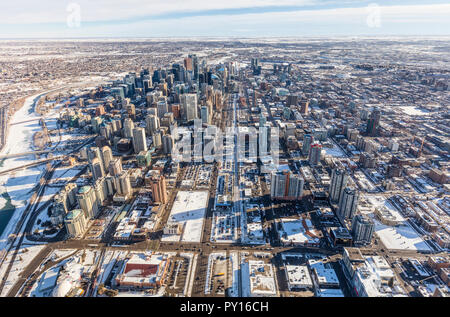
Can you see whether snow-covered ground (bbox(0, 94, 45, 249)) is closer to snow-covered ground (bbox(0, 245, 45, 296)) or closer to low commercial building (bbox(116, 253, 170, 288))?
snow-covered ground (bbox(0, 245, 45, 296))

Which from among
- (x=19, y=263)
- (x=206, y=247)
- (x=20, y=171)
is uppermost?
(x=20, y=171)

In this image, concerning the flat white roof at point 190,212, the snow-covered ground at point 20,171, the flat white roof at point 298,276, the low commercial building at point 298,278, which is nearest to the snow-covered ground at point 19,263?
the snow-covered ground at point 20,171

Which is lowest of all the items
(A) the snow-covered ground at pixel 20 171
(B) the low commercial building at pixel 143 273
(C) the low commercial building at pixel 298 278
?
(C) the low commercial building at pixel 298 278

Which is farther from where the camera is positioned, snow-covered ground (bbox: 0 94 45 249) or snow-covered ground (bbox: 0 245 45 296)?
snow-covered ground (bbox: 0 94 45 249)

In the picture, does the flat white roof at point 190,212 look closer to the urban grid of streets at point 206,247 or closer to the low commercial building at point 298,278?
the urban grid of streets at point 206,247

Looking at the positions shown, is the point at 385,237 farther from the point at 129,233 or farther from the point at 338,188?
the point at 129,233

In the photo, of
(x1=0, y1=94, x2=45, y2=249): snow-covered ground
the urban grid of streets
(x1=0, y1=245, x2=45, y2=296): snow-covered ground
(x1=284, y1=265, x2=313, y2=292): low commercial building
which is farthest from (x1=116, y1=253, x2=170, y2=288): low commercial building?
(x1=0, y1=94, x2=45, y2=249): snow-covered ground

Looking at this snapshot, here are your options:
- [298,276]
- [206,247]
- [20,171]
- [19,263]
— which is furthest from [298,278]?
[20,171]

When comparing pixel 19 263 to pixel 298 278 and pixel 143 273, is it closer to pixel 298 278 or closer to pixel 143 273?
pixel 143 273

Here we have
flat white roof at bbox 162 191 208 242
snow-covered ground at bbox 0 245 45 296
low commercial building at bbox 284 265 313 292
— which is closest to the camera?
low commercial building at bbox 284 265 313 292

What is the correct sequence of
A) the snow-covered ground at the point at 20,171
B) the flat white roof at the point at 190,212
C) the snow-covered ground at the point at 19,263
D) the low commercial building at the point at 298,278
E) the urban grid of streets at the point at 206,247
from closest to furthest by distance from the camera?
1. the low commercial building at the point at 298,278
2. the urban grid of streets at the point at 206,247
3. the snow-covered ground at the point at 19,263
4. the flat white roof at the point at 190,212
5. the snow-covered ground at the point at 20,171
